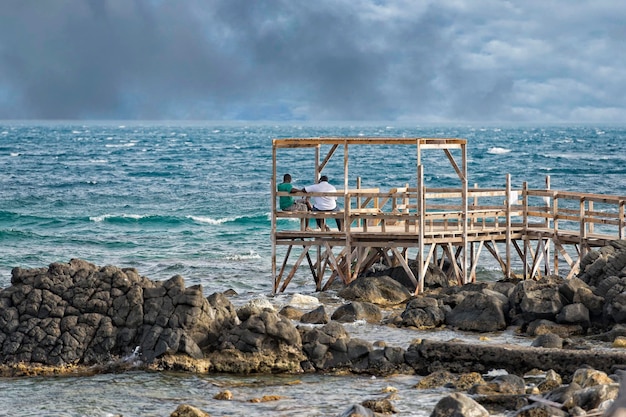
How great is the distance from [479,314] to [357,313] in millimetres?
2441

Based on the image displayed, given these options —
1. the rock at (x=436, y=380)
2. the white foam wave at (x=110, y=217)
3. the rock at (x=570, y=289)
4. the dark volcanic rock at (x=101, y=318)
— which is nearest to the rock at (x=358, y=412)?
the rock at (x=436, y=380)

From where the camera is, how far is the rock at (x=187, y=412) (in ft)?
47.3

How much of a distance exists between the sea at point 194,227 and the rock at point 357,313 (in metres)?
0.38

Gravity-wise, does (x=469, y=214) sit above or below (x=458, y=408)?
above

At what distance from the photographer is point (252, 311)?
1838 cm

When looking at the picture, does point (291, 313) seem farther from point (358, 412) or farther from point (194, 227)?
point (194, 227)

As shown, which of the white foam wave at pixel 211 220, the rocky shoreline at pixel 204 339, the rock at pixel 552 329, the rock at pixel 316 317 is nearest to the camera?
the rocky shoreline at pixel 204 339

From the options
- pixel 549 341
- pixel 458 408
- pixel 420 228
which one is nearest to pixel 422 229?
pixel 420 228

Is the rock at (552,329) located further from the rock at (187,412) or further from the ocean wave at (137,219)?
the ocean wave at (137,219)

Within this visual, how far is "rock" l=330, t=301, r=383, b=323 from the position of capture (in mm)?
21203

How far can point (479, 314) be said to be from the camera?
20.4 m

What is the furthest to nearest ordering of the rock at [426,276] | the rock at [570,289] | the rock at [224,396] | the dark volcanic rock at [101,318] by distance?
the rock at [426,276], the rock at [570,289], the dark volcanic rock at [101,318], the rock at [224,396]

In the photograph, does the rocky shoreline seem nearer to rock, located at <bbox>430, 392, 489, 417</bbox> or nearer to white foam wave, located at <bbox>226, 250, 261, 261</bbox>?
rock, located at <bbox>430, 392, 489, 417</bbox>

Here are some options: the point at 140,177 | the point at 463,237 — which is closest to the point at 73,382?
the point at 463,237
